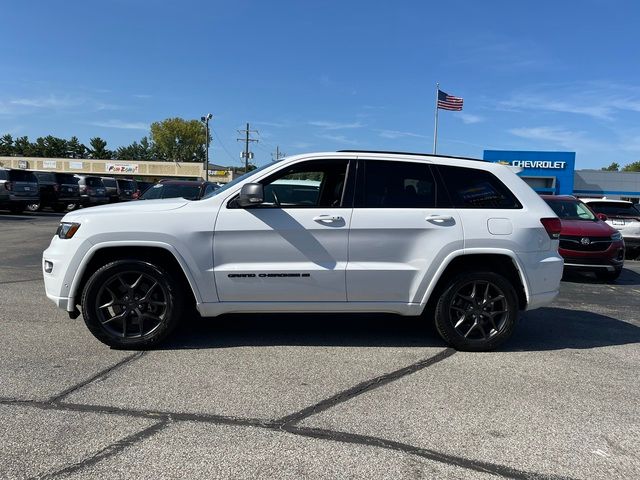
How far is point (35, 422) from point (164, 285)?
1646 millimetres

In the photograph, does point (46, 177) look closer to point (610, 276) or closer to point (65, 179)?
point (65, 179)

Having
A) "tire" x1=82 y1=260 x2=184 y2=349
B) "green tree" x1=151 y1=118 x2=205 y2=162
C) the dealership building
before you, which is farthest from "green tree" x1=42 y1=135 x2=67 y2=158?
"tire" x1=82 y1=260 x2=184 y2=349

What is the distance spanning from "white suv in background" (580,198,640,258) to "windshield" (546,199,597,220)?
7.85ft

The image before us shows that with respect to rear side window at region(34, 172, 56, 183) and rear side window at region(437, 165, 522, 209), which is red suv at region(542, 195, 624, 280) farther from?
rear side window at region(34, 172, 56, 183)

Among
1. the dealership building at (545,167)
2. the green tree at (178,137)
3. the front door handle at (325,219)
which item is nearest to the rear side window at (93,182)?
the front door handle at (325,219)

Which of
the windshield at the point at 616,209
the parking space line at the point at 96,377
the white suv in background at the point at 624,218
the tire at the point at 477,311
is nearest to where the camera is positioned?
the parking space line at the point at 96,377

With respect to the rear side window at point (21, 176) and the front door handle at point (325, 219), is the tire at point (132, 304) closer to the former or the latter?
the front door handle at point (325, 219)

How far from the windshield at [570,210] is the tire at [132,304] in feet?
28.2

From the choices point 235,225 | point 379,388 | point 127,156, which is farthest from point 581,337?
point 127,156

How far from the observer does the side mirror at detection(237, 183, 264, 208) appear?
459 cm

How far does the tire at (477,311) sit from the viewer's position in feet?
16.4

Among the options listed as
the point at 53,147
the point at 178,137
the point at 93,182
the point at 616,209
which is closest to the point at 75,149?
the point at 53,147

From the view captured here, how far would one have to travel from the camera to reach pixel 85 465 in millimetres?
2939

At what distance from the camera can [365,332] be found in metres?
5.72
